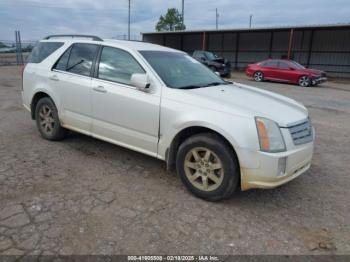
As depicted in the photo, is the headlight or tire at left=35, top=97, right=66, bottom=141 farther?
tire at left=35, top=97, right=66, bottom=141

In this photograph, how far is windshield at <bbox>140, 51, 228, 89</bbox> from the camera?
4.03 metres

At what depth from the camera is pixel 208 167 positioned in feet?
11.4

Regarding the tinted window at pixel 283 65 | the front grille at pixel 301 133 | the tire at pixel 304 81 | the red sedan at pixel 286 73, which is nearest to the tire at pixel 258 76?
the red sedan at pixel 286 73

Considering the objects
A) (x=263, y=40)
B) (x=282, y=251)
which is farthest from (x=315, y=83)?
(x=282, y=251)

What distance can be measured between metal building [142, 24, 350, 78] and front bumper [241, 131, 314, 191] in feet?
70.6

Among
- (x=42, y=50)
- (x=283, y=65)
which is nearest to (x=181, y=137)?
(x=42, y=50)

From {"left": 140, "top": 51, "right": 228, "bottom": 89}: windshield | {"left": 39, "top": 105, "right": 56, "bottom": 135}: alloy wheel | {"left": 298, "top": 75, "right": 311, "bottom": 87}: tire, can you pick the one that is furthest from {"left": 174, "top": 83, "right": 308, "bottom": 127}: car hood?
{"left": 298, "top": 75, "right": 311, "bottom": 87}: tire

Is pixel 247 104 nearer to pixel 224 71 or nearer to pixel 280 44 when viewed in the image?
pixel 224 71

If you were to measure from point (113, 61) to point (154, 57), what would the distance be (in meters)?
0.59

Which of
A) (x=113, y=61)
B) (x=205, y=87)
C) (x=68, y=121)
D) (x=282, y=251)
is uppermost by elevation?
(x=113, y=61)

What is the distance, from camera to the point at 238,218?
3248 millimetres

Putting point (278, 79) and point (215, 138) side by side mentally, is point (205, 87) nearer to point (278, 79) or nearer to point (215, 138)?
point (215, 138)

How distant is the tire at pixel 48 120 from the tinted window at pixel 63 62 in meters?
0.57

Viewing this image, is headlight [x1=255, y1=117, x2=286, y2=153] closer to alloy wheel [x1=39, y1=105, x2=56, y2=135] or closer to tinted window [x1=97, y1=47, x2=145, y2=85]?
tinted window [x1=97, y1=47, x2=145, y2=85]
